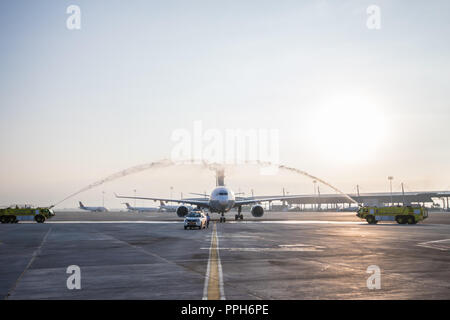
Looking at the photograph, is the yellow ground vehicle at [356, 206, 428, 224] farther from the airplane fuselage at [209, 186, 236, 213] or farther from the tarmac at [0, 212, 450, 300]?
the tarmac at [0, 212, 450, 300]

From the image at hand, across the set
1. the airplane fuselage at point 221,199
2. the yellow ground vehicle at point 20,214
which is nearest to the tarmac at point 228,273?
the airplane fuselage at point 221,199

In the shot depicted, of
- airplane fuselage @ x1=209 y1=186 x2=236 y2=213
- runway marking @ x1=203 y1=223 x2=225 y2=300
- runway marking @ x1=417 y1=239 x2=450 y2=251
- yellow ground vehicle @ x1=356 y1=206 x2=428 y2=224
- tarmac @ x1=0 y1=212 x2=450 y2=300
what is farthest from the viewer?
airplane fuselage @ x1=209 y1=186 x2=236 y2=213

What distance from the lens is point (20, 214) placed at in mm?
59719

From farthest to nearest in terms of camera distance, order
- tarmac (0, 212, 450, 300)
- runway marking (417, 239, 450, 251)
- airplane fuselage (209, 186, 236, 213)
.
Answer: airplane fuselage (209, 186, 236, 213)
runway marking (417, 239, 450, 251)
tarmac (0, 212, 450, 300)

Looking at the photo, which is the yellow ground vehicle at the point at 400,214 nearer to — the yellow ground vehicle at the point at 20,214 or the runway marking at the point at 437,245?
the runway marking at the point at 437,245

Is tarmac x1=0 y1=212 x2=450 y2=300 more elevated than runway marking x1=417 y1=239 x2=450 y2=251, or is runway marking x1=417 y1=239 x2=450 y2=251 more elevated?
tarmac x1=0 y1=212 x2=450 y2=300

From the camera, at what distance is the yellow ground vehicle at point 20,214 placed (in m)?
59.4

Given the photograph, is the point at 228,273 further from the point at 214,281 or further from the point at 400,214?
the point at 400,214

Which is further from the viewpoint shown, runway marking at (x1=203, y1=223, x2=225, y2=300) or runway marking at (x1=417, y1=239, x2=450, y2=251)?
runway marking at (x1=417, y1=239, x2=450, y2=251)

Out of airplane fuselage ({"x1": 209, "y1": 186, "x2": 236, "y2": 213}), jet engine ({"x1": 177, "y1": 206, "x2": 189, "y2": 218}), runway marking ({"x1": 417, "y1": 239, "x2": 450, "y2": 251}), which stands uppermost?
airplane fuselage ({"x1": 209, "y1": 186, "x2": 236, "y2": 213})

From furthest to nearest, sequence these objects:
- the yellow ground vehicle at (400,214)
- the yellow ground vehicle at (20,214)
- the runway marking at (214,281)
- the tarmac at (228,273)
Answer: the yellow ground vehicle at (20,214), the yellow ground vehicle at (400,214), the tarmac at (228,273), the runway marking at (214,281)

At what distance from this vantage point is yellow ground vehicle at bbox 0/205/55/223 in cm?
5941

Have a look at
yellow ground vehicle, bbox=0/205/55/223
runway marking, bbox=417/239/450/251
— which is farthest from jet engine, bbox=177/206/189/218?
runway marking, bbox=417/239/450/251

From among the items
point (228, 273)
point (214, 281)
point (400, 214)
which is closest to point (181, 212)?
point (400, 214)
